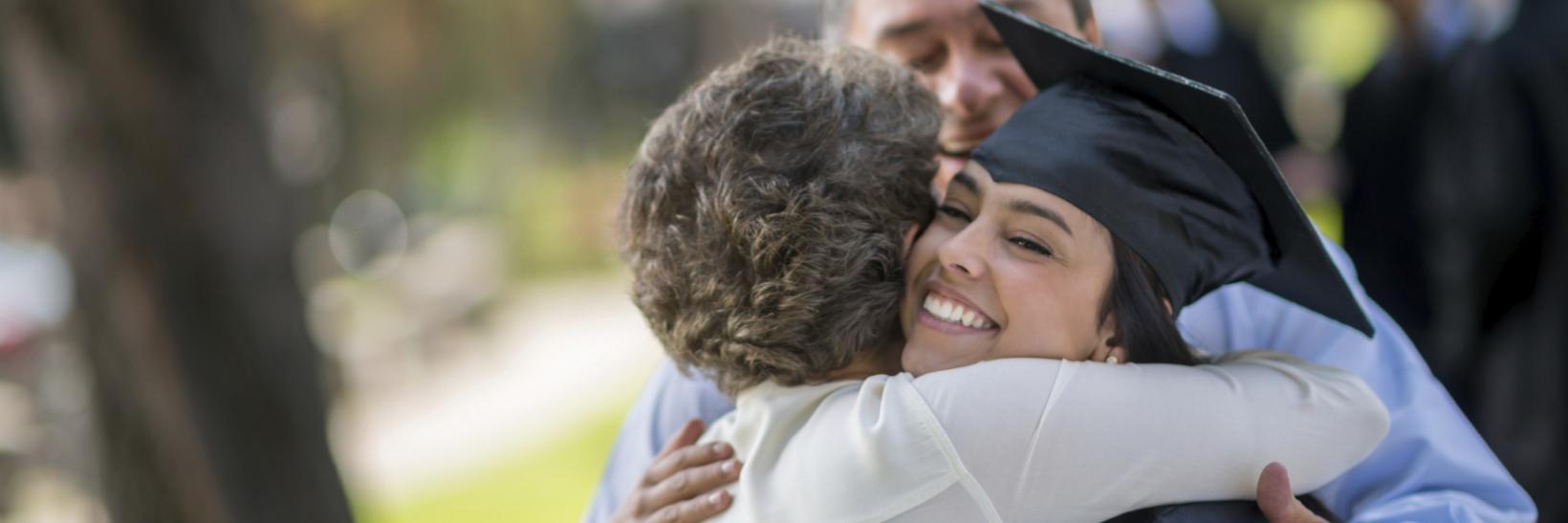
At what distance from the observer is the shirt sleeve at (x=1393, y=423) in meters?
2.00

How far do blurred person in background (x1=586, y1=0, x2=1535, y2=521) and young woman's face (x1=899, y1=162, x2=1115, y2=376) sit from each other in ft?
1.24

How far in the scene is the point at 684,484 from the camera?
1913 millimetres

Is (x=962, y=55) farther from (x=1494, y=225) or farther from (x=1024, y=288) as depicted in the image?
(x=1494, y=225)

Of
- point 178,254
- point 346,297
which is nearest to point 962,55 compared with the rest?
point 178,254

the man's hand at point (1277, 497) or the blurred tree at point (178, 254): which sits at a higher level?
the blurred tree at point (178, 254)

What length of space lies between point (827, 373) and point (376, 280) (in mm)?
11884

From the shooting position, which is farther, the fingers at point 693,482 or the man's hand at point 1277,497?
the fingers at point 693,482

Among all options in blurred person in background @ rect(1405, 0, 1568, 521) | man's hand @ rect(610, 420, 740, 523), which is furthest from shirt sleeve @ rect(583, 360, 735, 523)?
blurred person in background @ rect(1405, 0, 1568, 521)

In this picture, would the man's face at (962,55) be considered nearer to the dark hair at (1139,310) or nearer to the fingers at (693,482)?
the dark hair at (1139,310)

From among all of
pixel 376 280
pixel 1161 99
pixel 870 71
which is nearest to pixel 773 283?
pixel 870 71

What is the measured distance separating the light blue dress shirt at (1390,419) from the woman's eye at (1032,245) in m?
0.53

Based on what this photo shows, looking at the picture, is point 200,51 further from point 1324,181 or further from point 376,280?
point 376,280

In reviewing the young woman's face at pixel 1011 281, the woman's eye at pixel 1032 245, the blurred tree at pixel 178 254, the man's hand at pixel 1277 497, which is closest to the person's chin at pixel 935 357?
the young woman's face at pixel 1011 281

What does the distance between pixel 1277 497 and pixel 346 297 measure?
37.4 ft
